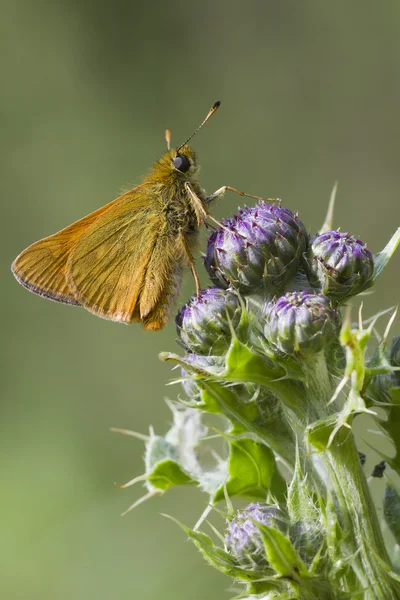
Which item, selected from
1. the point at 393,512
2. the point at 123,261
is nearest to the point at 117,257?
the point at 123,261

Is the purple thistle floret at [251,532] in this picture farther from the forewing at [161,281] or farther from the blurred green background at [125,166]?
the blurred green background at [125,166]

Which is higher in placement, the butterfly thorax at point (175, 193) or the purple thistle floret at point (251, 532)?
the butterfly thorax at point (175, 193)

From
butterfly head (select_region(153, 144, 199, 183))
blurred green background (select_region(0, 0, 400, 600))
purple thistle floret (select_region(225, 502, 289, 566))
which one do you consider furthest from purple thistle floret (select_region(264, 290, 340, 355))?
blurred green background (select_region(0, 0, 400, 600))

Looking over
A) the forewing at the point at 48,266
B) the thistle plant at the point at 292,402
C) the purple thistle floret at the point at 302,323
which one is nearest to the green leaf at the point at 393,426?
the thistle plant at the point at 292,402

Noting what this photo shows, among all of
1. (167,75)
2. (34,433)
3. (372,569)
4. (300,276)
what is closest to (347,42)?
(167,75)

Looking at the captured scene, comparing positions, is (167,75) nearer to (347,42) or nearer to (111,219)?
(347,42)

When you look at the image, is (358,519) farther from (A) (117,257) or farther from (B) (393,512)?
(A) (117,257)

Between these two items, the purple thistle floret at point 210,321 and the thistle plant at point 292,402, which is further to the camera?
the purple thistle floret at point 210,321

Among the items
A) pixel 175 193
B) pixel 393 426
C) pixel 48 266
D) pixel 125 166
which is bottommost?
pixel 393 426
